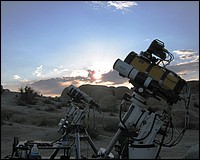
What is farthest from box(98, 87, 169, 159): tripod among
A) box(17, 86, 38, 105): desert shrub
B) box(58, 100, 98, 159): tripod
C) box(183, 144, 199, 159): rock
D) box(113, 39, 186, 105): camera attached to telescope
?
box(17, 86, 38, 105): desert shrub

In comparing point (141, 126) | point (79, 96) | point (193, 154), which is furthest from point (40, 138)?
point (141, 126)

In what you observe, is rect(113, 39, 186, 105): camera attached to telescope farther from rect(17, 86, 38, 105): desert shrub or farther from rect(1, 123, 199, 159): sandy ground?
rect(17, 86, 38, 105): desert shrub

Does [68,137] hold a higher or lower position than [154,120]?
lower

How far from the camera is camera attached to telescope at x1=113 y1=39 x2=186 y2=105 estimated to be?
508cm

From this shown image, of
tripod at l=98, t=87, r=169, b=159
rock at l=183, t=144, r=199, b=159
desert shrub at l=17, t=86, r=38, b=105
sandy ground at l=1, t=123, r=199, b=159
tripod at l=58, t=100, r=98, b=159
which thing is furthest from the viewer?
desert shrub at l=17, t=86, r=38, b=105

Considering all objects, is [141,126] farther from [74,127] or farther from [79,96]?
[79,96]

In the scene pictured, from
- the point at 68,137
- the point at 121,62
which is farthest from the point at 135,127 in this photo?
the point at 68,137

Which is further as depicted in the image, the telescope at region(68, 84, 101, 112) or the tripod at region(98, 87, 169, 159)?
the telescope at region(68, 84, 101, 112)

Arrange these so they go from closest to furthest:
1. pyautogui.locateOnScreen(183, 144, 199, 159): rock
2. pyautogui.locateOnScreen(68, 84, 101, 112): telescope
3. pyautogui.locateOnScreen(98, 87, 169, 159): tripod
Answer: pyautogui.locateOnScreen(98, 87, 169, 159): tripod < pyautogui.locateOnScreen(183, 144, 199, 159): rock < pyautogui.locateOnScreen(68, 84, 101, 112): telescope

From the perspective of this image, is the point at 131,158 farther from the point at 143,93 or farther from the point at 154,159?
the point at 143,93

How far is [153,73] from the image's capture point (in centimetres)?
526

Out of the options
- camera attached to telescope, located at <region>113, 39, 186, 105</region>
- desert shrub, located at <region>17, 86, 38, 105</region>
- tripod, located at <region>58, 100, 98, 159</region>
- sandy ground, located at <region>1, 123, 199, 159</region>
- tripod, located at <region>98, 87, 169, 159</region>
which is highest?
camera attached to telescope, located at <region>113, 39, 186, 105</region>

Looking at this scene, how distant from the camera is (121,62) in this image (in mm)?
5477

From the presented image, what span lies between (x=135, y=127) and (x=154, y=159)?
633 mm
